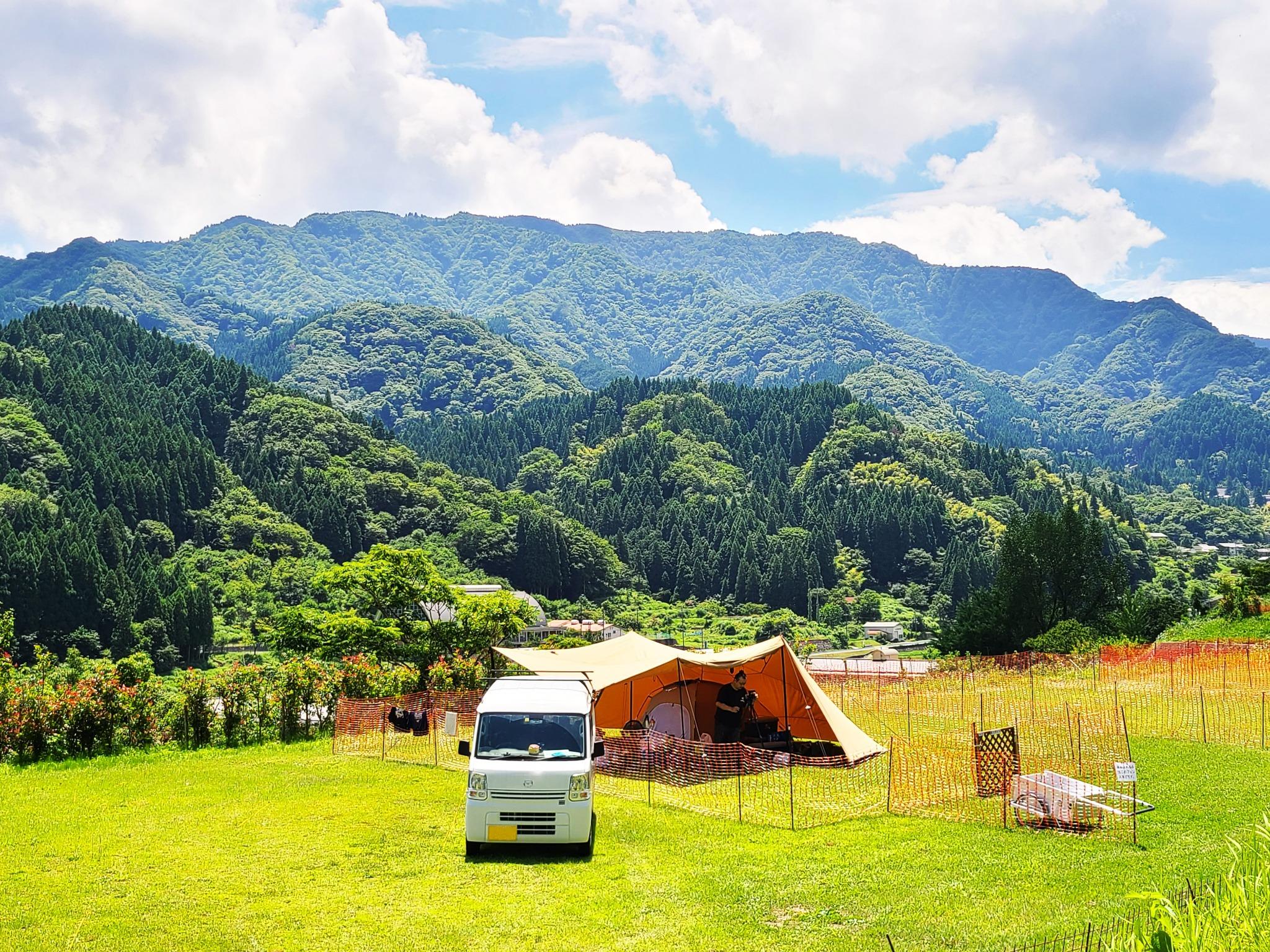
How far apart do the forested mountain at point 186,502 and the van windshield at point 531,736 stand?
279ft

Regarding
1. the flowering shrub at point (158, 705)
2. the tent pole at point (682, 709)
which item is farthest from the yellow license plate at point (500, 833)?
the flowering shrub at point (158, 705)

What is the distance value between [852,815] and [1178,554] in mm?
166574

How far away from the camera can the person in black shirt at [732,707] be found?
18.8 meters

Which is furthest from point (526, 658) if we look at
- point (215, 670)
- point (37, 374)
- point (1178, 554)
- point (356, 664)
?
point (1178, 554)

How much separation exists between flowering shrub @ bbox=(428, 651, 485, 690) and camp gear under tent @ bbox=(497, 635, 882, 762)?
11.8 feet

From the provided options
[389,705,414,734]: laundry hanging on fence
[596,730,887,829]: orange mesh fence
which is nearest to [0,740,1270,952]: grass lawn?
[596,730,887,829]: orange mesh fence

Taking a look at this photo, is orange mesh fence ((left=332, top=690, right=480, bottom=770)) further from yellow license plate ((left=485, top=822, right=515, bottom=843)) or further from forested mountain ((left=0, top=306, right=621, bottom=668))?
forested mountain ((left=0, top=306, right=621, bottom=668))

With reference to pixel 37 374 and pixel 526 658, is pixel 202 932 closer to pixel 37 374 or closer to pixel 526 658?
pixel 526 658

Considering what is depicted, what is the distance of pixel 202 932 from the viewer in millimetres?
9438

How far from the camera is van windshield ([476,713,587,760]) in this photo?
12.7m

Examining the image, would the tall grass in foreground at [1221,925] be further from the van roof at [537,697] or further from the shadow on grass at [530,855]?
the van roof at [537,697]

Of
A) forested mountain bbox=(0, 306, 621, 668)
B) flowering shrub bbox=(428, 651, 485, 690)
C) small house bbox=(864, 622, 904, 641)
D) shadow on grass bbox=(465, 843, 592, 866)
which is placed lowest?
small house bbox=(864, 622, 904, 641)

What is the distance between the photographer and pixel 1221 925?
4.14 m

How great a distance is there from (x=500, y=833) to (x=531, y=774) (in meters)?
0.74
